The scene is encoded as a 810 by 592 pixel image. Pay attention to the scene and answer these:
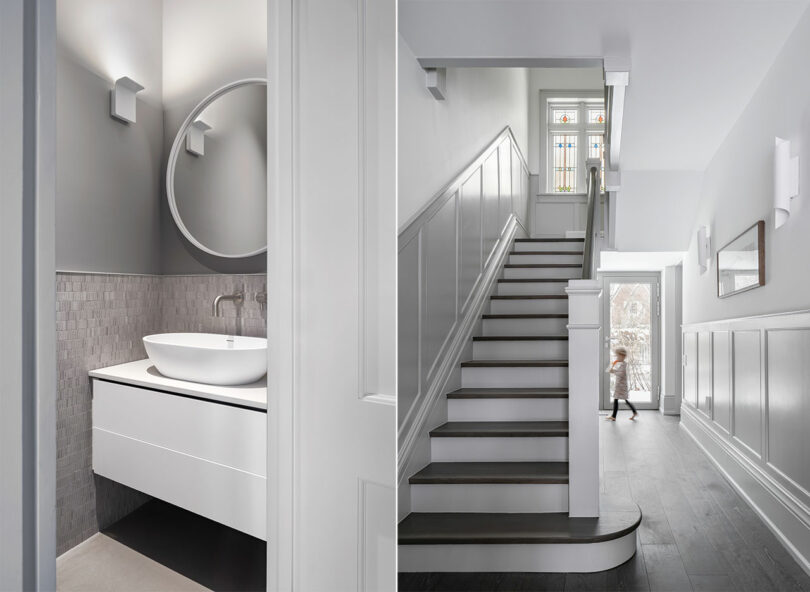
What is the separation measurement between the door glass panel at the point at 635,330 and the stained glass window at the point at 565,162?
1.47 m

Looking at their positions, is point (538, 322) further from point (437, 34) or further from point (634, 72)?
point (437, 34)

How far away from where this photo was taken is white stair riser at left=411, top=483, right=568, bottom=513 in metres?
2.57

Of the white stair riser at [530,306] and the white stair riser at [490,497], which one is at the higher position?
the white stair riser at [530,306]

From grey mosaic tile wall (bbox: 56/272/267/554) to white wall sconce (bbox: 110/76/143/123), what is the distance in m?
0.35

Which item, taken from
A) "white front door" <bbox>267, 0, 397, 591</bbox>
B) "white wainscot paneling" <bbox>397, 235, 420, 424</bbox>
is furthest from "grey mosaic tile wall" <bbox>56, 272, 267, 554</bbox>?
"white wainscot paneling" <bbox>397, 235, 420, 424</bbox>

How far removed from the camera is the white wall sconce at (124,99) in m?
1.18

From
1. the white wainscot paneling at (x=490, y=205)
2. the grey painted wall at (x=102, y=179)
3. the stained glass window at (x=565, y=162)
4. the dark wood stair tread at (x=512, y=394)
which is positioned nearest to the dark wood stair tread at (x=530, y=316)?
the white wainscot paneling at (x=490, y=205)

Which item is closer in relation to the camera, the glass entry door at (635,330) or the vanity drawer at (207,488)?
the vanity drawer at (207,488)

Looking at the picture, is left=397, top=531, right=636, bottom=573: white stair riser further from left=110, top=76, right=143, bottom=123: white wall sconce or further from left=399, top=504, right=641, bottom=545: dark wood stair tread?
left=110, top=76, right=143, bottom=123: white wall sconce

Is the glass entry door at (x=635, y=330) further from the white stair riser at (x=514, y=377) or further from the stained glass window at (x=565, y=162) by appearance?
the white stair riser at (x=514, y=377)

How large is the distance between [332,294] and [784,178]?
2400mm

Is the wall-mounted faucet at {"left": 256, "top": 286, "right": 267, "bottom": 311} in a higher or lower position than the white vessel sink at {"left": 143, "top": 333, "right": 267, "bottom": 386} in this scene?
higher

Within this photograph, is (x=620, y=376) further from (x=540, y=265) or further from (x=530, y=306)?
(x=530, y=306)

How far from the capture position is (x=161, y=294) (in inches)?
50.6
